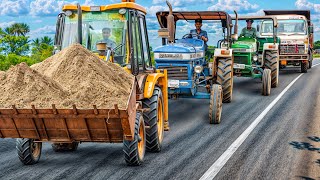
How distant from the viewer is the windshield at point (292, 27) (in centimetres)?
2764

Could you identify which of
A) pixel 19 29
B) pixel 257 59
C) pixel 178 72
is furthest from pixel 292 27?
pixel 19 29

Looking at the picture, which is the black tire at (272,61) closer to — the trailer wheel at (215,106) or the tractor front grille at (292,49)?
the tractor front grille at (292,49)

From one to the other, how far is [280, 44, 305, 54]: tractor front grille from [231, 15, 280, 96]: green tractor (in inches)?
229

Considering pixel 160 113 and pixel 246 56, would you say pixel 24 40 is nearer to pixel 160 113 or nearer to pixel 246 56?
pixel 246 56

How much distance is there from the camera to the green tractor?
1884cm

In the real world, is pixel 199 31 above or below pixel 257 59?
above

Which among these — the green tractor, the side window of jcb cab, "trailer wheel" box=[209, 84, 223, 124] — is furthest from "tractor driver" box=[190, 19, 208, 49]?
the side window of jcb cab

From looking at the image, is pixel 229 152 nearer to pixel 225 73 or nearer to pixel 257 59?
pixel 225 73

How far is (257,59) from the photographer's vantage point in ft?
67.0

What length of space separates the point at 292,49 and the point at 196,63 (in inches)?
581

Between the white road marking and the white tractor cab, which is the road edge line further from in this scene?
the white tractor cab

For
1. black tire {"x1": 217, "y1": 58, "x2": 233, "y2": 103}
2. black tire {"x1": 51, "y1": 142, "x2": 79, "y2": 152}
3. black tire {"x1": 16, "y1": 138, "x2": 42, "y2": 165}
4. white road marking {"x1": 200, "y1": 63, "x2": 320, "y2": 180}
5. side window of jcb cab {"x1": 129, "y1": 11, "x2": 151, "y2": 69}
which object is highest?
side window of jcb cab {"x1": 129, "y1": 11, "x2": 151, "y2": 69}

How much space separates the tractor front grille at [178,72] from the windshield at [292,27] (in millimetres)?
15447

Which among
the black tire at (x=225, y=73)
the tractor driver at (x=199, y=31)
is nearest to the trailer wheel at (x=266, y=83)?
the black tire at (x=225, y=73)
